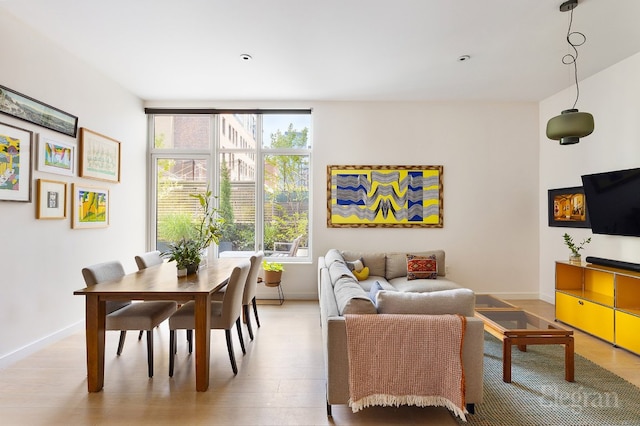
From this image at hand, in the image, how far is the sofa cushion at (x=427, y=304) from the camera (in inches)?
82.6

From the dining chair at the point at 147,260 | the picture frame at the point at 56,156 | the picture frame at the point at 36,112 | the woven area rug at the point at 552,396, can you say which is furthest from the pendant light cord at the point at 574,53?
the picture frame at the point at 56,156

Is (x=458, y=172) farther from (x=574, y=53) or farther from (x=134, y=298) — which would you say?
(x=134, y=298)

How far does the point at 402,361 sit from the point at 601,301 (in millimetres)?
2764

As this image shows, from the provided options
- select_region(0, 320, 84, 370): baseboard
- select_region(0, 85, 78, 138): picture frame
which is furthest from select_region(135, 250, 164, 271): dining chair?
select_region(0, 85, 78, 138): picture frame

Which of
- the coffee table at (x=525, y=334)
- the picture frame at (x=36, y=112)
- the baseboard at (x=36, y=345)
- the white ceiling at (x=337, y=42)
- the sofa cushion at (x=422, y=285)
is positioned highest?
the white ceiling at (x=337, y=42)

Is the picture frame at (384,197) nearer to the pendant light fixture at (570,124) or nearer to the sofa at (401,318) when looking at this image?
the pendant light fixture at (570,124)

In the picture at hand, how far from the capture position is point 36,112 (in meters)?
3.10

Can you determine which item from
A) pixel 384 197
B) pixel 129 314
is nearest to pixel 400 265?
pixel 384 197

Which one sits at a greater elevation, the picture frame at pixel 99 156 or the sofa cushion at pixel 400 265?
the picture frame at pixel 99 156

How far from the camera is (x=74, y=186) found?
3609mm

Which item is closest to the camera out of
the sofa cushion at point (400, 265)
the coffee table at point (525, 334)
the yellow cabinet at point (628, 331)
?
the coffee table at point (525, 334)

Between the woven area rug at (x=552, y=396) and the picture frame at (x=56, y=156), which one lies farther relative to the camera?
the picture frame at (x=56, y=156)

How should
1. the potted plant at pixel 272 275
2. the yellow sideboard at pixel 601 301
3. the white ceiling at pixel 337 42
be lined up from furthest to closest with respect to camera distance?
the potted plant at pixel 272 275 < the yellow sideboard at pixel 601 301 < the white ceiling at pixel 337 42

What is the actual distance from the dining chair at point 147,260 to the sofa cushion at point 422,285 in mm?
2789
